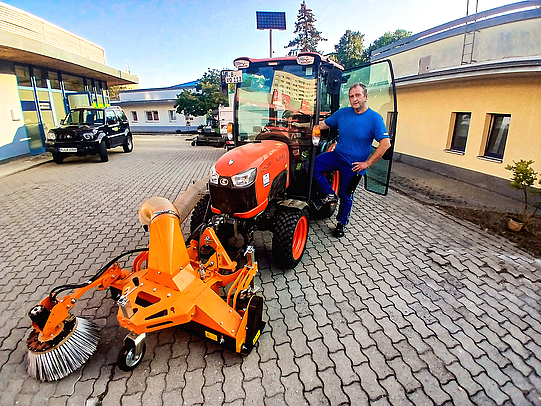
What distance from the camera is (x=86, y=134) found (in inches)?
363

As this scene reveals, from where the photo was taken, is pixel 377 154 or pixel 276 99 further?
pixel 276 99

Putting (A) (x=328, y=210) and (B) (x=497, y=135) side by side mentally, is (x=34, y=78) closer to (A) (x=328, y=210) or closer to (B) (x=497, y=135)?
(A) (x=328, y=210)

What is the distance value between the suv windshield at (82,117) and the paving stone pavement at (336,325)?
6.08m

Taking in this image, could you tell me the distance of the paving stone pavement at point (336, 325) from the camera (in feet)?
6.68

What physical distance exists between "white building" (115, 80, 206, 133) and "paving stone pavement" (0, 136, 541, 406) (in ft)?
79.2

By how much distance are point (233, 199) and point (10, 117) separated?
1041cm

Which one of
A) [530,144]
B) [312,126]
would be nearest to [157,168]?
[312,126]

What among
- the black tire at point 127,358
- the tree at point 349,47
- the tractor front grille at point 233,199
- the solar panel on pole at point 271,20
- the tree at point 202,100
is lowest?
the black tire at point 127,358

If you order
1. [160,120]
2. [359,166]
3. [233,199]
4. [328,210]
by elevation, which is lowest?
[328,210]

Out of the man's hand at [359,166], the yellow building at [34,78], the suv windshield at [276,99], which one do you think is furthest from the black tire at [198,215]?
the yellow building at [34,78]

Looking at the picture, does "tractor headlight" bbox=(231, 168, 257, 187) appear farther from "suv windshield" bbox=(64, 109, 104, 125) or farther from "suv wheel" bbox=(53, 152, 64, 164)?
"suv windshield" bbox=(64, 109, 104, 125)

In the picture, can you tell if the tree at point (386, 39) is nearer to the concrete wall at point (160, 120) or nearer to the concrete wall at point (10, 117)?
the concrete wall at point (160, 120)

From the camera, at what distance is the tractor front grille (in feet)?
9.14

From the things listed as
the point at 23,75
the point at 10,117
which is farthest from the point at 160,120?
the point at 10,117
